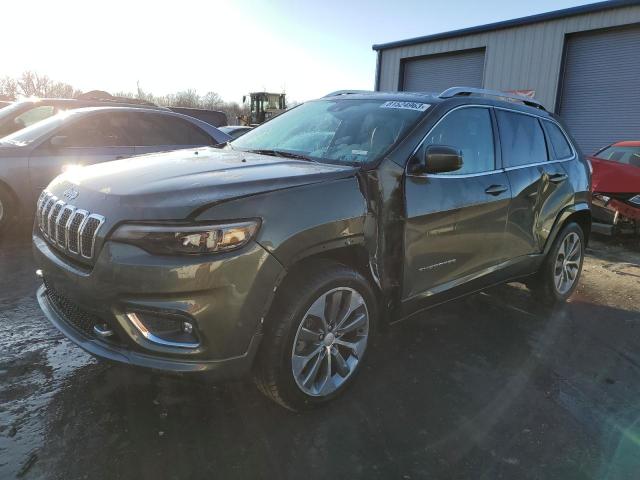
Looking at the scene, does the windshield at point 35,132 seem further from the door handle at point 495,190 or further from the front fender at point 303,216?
the door handle at point 495,190

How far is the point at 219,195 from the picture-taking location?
7.66 ft

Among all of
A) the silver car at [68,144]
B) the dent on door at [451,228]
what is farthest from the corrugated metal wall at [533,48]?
the dent on door at [451,228]

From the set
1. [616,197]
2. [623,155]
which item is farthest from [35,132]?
[623,155]

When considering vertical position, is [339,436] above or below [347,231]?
below

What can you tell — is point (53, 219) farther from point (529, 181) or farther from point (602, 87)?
point (602, 87)

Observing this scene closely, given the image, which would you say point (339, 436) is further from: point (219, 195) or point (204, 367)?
point (219, 195)

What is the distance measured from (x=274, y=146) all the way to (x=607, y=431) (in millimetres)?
2733

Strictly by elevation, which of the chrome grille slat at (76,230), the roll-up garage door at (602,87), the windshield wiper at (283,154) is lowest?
the chrome grille slat at (76,230)

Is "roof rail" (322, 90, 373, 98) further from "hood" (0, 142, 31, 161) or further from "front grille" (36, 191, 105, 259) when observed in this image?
Answer: "hood" (0, 142, 31, 161)

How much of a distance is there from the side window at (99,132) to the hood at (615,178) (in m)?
6.87

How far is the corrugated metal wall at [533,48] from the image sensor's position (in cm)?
1379

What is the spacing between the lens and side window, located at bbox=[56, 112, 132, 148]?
241 inches

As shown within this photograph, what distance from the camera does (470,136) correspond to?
11.9 ft

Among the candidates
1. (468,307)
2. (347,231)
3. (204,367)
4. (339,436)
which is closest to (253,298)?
(204,367)
